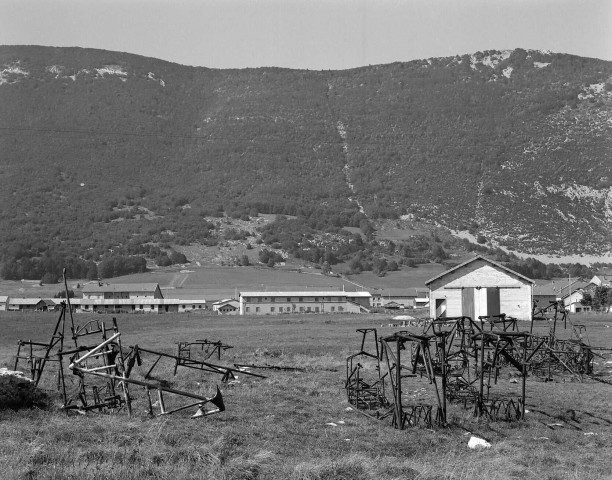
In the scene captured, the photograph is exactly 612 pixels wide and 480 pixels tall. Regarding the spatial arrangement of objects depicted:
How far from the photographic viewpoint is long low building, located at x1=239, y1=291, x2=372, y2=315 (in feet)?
331

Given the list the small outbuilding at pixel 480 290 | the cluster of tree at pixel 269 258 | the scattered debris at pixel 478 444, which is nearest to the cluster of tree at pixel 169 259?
the cluster of tree at pixel 269 258

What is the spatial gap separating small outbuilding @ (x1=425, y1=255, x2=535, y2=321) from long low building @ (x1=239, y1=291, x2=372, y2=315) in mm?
49326

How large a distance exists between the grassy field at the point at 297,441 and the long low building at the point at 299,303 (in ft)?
257

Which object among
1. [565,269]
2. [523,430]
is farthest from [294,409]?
[565,269]

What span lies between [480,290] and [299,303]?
57904mm

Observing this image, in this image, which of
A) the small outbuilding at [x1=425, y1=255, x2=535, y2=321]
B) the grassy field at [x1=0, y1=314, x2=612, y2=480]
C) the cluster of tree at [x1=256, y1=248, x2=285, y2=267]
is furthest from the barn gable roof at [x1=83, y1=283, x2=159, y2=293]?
the grassy field at [x1=0, y1=314, x2=612, y2=480]

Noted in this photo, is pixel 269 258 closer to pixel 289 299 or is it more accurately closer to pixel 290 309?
pixel 289 299

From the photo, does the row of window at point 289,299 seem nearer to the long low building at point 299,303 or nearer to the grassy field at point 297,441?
the long low building at point 299,303

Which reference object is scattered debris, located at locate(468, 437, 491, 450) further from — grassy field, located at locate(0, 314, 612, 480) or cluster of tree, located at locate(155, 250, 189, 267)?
cluster of tree, located at locate(155, 250, 189, 267)

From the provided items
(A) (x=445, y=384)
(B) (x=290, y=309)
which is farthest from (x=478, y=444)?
(B) (x=290, y=309)

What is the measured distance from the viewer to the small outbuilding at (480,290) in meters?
50.0

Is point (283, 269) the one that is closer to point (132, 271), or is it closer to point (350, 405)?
point (132, 271)

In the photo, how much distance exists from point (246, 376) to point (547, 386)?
369 inches

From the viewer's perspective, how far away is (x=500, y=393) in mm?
21250
